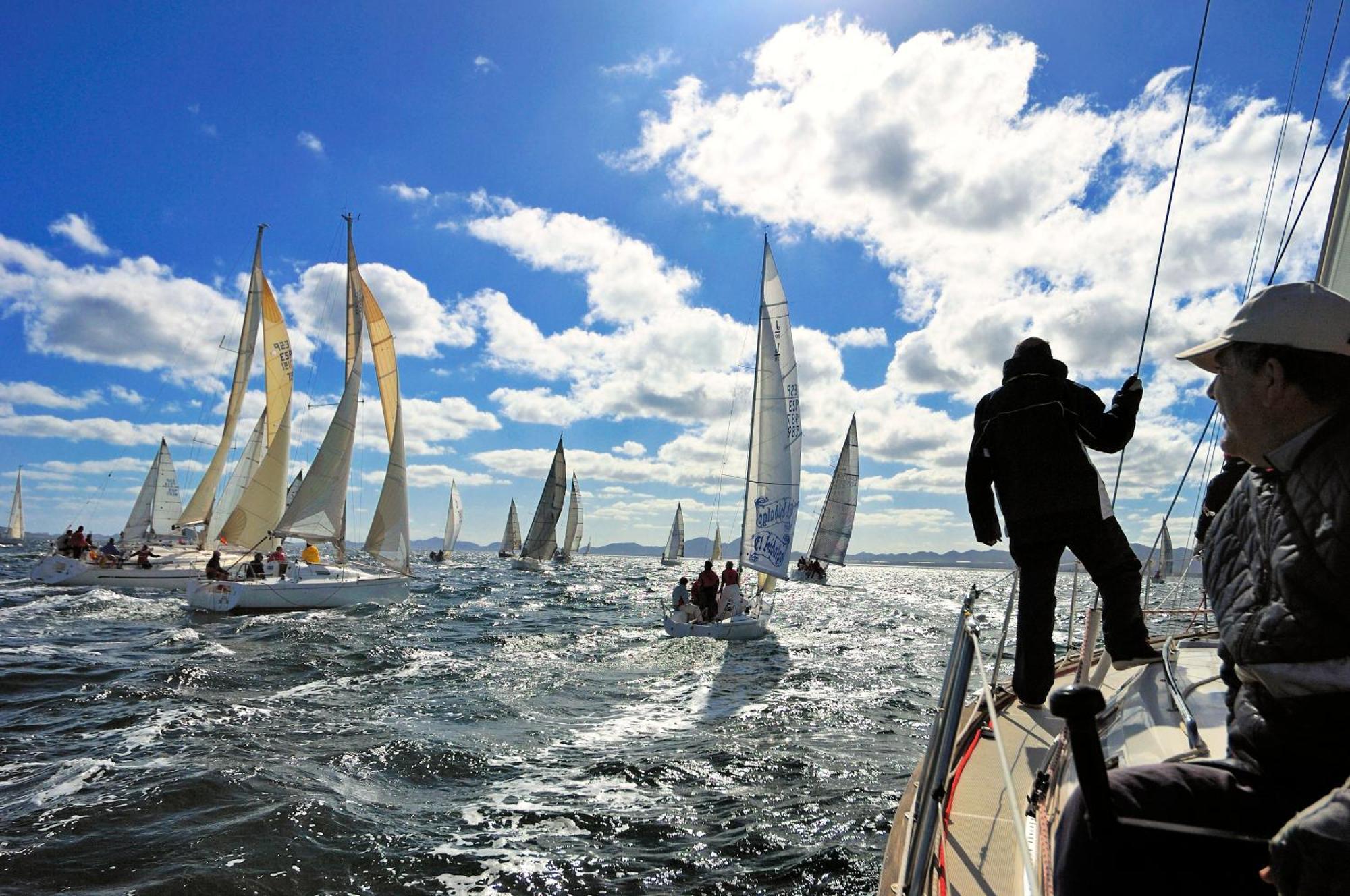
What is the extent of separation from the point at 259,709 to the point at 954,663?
8546mm

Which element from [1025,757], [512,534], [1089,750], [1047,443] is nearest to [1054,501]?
[1047,443]

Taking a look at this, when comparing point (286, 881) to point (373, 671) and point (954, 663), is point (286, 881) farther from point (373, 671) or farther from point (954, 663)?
point (373, 671)

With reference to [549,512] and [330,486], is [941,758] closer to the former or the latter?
[330,486]

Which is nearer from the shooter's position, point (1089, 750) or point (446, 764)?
point (1089, 750)

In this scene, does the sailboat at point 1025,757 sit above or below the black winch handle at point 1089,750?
below

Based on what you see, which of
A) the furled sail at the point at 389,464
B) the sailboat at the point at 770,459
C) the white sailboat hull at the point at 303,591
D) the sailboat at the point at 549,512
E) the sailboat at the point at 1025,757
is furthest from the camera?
the sailboat at the point at 549,512

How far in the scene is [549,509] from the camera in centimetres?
5209

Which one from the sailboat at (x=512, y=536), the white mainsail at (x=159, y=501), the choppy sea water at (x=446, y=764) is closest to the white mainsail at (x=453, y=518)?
the sailboat at (x=512, y=536)

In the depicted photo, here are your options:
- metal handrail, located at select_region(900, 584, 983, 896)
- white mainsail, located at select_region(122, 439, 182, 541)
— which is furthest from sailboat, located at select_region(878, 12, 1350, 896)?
white mainsail, located at select_region(122, 439, 182, 541)

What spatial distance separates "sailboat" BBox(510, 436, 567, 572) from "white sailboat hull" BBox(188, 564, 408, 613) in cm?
2963

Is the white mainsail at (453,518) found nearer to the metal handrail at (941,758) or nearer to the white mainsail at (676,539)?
the white mainsail at (676,539)

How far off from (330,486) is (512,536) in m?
50.2

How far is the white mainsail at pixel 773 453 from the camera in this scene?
17.0m

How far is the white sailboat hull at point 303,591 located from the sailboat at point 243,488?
3.01 meters
